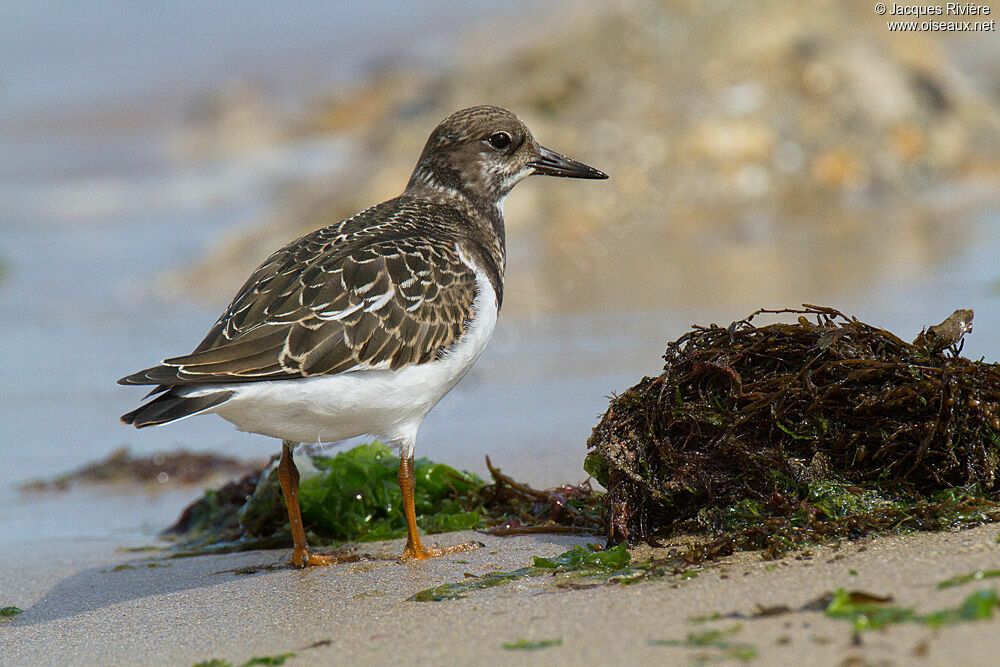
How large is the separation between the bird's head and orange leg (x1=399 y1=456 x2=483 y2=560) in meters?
1.34

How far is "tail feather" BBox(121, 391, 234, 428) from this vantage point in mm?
3293

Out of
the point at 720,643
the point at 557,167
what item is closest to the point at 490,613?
the point at 720,643

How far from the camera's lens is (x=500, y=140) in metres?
4.77

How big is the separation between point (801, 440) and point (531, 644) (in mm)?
1228

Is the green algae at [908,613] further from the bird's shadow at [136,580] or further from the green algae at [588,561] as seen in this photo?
the bird's shadow at [136,580]

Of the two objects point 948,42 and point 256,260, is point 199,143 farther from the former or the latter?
point 948,42

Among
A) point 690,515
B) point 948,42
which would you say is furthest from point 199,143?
point 690,515

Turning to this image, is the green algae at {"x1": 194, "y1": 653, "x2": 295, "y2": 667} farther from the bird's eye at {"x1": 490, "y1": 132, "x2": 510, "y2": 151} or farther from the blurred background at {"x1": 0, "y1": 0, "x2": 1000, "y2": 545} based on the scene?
the bird's eye at {"x1": 490, "y1": 132, "x2": 510, "y2": 151}

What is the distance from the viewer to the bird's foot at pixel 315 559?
3787 millimetres

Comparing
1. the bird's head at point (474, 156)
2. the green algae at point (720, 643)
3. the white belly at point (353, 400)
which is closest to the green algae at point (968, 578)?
the green algae at point (720, 643)

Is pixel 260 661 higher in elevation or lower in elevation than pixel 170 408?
lower

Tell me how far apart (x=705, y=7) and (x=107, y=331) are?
20.5 ft

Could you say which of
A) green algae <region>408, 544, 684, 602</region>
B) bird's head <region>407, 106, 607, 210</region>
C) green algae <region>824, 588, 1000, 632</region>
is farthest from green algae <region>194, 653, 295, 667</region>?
bird's head <region>407, 106, 607, 210</region>

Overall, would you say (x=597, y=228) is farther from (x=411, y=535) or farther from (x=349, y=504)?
(x=411, y=535)
